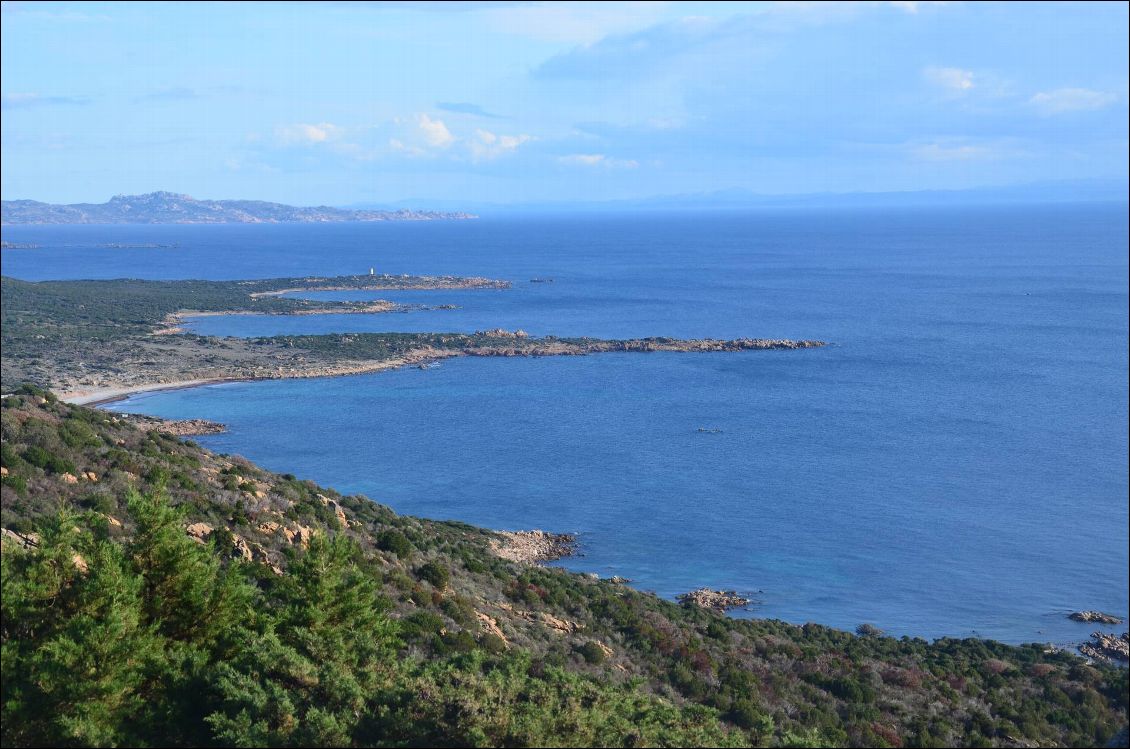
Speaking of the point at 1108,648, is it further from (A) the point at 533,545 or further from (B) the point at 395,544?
(B) the point at 395,544

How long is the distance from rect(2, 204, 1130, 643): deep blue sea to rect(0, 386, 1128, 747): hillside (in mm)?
5820

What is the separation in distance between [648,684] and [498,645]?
3408 mm

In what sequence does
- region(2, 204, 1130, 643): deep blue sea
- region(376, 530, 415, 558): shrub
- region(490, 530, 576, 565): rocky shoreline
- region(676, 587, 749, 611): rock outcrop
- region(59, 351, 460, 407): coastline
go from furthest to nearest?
1. region(59, 351, 460, 407): coastline
2. region(490, 530, 576, 565): rocky shoreline
3. region(2, 204, 1130, 643): deep blue sea
4. region(676, 587, 749, 611): rock outcrop
5. region(376, 530, 415, 558): shrub

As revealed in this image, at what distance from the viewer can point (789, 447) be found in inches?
2173

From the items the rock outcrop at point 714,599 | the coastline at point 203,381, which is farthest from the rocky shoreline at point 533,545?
the coastline at point 203,381

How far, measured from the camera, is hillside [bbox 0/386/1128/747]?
43.9ft

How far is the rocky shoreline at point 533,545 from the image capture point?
37250 millimetres

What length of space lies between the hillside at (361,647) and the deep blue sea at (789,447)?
229 inches

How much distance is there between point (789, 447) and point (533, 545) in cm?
2148

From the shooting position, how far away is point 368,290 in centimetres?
→ 13538

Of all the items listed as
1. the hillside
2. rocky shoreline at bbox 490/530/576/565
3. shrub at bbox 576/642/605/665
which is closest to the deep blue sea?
rocky shoreline at bbox 490/530/576/565

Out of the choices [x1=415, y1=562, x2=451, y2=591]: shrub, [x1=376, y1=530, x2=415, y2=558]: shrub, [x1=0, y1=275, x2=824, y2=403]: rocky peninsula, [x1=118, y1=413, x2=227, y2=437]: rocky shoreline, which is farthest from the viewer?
[x1=0, y1=275, x2=824, y2=403]: rocky peninsula

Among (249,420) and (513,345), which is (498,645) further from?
(513,345)

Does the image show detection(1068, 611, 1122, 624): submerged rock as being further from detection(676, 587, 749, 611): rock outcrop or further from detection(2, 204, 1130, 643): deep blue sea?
detection(676, 587, 749, 611): rock outcrop
